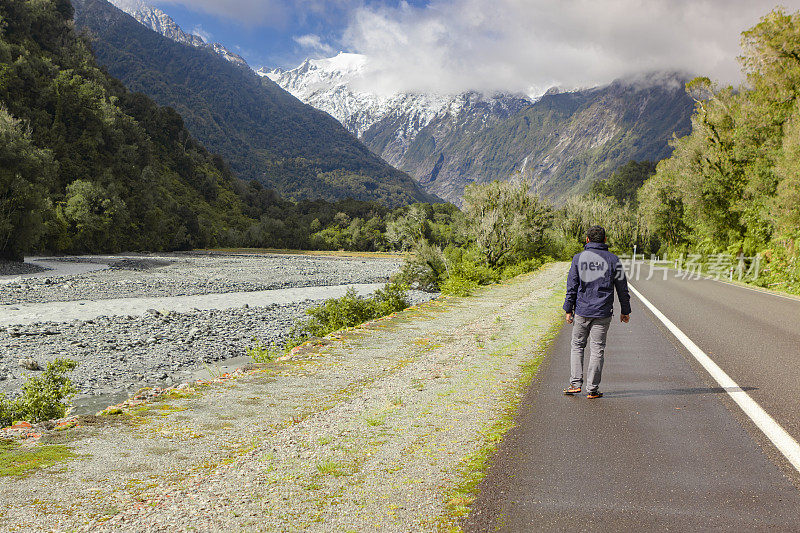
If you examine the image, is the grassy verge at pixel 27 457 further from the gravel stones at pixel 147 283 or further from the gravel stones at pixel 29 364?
the gravel stones at pixel 147 283

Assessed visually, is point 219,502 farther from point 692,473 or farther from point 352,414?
point 692,473

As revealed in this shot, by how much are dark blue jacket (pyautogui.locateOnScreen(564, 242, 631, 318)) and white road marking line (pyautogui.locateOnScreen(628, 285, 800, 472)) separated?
63.5 inches

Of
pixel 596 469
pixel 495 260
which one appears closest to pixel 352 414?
pixel 596 469

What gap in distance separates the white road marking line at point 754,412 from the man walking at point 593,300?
156 centimetres

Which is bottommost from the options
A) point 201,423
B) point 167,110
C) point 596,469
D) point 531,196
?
point 201,423

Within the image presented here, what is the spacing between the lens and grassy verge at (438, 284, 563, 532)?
3.38 meters

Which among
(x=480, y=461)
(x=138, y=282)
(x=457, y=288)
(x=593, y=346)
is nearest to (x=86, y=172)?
(x=138, y=282)

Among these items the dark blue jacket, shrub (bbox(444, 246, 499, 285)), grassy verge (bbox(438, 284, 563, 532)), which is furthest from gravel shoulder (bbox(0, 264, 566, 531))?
shrub (bbox(444, 246, 499, 285))

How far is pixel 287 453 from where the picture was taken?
177 inches

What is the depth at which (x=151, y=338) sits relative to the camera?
16547 millimetres

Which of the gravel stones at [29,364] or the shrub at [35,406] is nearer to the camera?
the shrub at [35,406]

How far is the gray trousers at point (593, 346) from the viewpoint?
623 centimetres

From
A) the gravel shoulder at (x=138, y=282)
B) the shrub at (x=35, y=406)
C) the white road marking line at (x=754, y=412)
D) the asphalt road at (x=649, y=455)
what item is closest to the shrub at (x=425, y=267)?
the gravel shoulder at (x=138, y=282)

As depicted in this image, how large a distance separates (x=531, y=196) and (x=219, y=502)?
43.4 m
